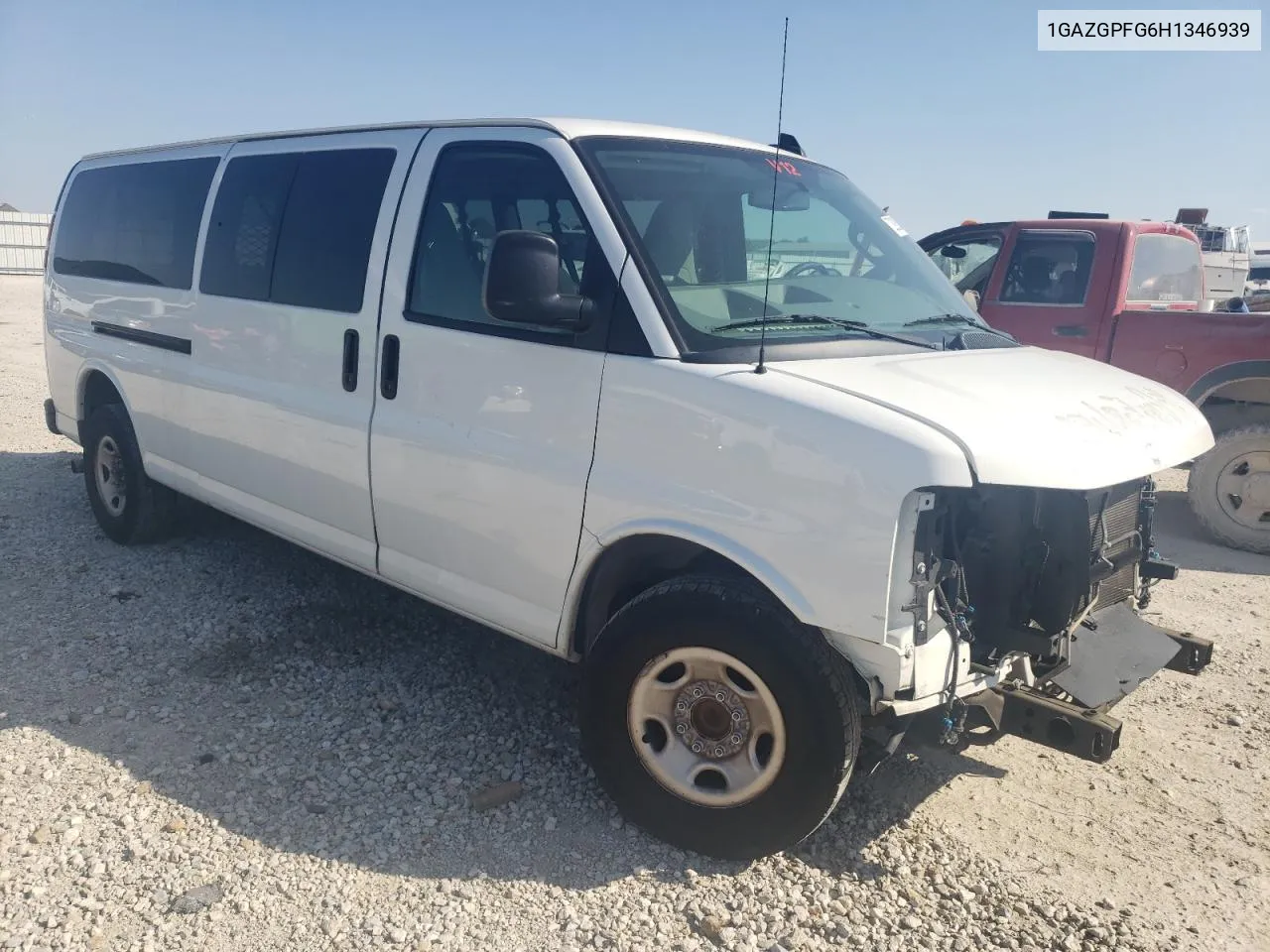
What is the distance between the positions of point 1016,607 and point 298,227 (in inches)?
126

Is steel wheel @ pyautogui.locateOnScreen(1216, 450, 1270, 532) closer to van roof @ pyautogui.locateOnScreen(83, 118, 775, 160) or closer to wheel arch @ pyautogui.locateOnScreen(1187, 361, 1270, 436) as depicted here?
wheel arch @ pyautogui.locateOnScreen(1187, 361, 1270, 436)

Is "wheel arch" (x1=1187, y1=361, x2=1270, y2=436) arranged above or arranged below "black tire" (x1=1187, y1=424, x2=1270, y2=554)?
above

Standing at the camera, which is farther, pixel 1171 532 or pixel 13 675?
pixel 1171 532

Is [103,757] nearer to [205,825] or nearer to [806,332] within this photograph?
[205,825]

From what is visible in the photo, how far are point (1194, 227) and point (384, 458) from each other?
10.4 metres

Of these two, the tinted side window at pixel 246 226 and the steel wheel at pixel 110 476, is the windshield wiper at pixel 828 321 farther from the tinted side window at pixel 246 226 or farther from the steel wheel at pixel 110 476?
the steel wheel at pixel 110 476

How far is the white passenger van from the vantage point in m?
2.74

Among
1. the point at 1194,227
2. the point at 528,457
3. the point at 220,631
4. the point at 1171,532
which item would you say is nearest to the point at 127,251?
the point at 220,631

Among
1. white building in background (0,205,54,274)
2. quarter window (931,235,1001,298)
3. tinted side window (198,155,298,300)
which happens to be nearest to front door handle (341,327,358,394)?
tinted side window (198,155,298,300)

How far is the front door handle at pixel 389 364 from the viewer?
147 inches

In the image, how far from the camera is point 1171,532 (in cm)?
728

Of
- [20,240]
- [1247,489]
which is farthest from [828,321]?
[20,240]

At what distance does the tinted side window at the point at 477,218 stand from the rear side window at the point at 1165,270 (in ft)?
17.9

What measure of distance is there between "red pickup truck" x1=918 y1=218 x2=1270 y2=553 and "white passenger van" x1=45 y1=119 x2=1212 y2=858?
11.7 ft
